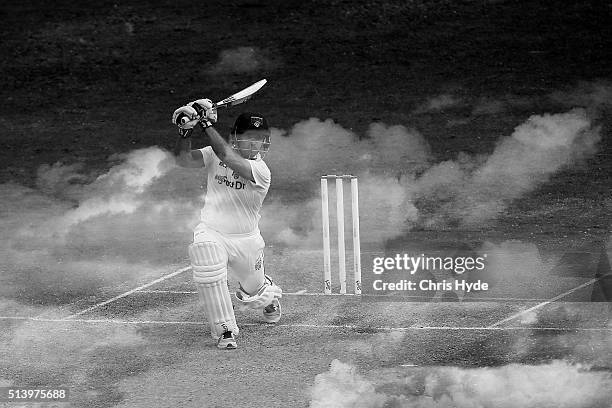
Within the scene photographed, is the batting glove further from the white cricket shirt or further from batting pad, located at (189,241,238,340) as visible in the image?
batting pad, located at (189,241,238,340)

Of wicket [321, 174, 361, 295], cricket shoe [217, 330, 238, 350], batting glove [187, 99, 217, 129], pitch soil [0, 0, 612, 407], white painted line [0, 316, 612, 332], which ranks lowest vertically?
cricket shoe [217, 330, 238, 350]

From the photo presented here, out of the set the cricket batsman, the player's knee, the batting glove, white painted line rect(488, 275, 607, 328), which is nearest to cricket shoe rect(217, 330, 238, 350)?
the cricket batsman

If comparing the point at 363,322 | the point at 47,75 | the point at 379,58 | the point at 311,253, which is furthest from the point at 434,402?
the point at 47,75

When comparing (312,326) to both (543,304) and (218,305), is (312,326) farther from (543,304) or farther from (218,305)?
(543,304)

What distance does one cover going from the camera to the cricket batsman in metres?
9.84

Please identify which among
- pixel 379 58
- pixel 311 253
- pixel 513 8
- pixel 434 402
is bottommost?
pixel 434 402

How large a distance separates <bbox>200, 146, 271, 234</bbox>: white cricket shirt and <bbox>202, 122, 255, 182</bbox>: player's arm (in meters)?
0.16

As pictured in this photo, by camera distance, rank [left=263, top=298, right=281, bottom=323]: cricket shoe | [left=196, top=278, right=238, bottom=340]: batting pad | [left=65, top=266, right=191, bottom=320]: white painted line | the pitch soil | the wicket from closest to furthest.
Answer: [left=196, top=278, right=238, bottom=340]: batting pad → [left=263, top=298, right=281, bottom=323]: cricket shoe → the wicket → [left=65, top=266, right=191, bottom=320]: white painted line → the pitch soil

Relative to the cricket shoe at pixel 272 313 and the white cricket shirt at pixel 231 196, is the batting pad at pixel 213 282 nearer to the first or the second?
the white cricket shirt at pixel 231 196

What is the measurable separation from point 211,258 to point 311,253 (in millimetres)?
3724

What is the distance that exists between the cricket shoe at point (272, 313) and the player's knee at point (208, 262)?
0.89 m

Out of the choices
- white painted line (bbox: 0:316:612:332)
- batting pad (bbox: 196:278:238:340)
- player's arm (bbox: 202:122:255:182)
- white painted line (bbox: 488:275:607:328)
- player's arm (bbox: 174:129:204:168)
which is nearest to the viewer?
player's arm (bbox: 202:122:255:182)

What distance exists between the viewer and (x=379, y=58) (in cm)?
2223

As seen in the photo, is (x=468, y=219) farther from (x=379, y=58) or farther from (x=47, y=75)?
(x=47, y=75)
